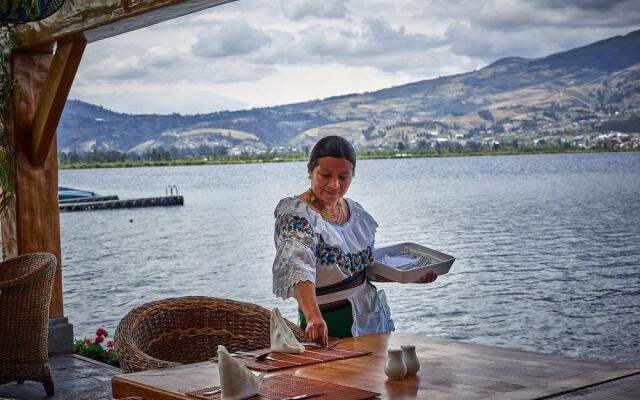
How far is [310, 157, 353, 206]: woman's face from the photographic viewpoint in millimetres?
3188

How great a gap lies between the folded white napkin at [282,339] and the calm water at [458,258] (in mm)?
12102

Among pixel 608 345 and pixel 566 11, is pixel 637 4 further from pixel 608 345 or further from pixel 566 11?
pixel 608 345

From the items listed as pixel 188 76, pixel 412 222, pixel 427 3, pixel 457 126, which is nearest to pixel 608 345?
pixel 412 222

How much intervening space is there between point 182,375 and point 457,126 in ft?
276

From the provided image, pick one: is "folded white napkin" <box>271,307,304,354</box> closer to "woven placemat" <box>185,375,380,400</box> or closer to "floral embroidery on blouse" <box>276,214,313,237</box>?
"woven placemat" <box>185,375,380,400</box>

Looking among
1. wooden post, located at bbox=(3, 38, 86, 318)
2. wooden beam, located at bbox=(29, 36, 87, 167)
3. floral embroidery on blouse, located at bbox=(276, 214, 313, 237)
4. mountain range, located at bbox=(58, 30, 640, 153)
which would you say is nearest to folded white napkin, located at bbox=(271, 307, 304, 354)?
floral embroidery on blouse, located at bbox=(276, 214, 313, 237)

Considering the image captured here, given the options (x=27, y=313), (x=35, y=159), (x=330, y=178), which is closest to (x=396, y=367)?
(x=330, y=178)

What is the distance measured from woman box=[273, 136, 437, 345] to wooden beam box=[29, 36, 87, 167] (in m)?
2.60

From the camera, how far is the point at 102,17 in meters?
4.83

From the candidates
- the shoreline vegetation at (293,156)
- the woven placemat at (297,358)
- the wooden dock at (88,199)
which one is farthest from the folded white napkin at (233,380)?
the shoreline vegetation at (293,156)

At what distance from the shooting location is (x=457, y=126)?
8544 centimetres

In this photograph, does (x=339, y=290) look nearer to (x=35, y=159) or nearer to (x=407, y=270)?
(x=407, y=270)

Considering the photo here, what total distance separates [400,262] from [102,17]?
2299 mm

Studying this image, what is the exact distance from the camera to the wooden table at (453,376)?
2.18m
